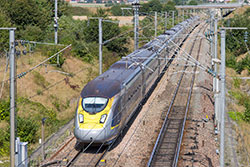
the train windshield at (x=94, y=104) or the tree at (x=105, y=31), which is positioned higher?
the tree at (x=105, y=31)

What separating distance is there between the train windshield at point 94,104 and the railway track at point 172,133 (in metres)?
3.20

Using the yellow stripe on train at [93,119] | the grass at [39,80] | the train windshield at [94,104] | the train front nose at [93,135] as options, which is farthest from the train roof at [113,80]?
the grass at [39,80]

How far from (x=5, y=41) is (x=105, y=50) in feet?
44.5

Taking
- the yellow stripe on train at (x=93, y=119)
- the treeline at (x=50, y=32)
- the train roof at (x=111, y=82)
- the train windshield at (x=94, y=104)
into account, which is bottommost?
the yellow stripe on train at (x=93, y=119)

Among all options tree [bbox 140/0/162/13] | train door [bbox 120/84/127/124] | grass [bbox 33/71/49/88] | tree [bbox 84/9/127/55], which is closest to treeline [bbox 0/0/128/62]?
tree [bbox 84/9/127/55]

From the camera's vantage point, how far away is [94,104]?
16.8 metres

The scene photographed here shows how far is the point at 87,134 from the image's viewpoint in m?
16.2

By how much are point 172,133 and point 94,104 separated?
5631 mm

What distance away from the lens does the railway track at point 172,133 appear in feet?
55.0

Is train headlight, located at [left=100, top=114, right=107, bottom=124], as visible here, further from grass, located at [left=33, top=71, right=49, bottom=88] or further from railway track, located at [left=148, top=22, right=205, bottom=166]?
grass, located at [left=33, top=71, right=49, bottom=88]

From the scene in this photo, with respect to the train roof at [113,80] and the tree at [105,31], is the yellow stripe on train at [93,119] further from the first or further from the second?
the tree at [105,31]

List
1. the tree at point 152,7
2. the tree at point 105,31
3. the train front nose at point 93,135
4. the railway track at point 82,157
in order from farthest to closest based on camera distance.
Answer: the tree at point 152,7, the tree at point 105,31, the train front nose at point 93,135, the railway track at point 82,157

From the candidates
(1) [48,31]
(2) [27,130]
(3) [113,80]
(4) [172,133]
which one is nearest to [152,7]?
(1) [48,31]

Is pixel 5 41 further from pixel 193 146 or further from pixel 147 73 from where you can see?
pixel 193 146
